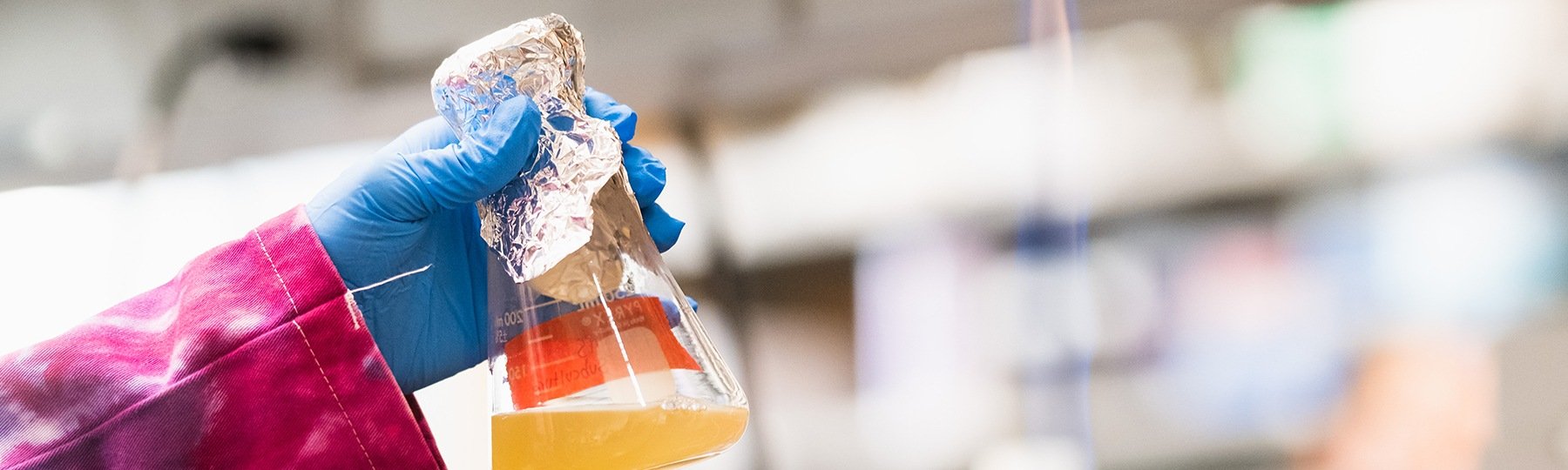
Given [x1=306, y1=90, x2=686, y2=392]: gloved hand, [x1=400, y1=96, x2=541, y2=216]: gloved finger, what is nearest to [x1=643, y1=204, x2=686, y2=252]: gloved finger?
[x1=306, y1=90, x2=686, y2=392]: gloved hand

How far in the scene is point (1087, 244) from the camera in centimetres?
105

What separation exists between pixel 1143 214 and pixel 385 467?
2.46 ft

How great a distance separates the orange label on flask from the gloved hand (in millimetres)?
98

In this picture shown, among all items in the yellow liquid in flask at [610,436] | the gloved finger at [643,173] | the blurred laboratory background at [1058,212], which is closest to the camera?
the yellow liquid in flask at [610,436]

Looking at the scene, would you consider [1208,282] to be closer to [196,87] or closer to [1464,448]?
[1464,448]

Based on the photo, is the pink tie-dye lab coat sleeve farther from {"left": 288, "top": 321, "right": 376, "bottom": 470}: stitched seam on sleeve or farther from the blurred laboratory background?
the blurred laboratory background

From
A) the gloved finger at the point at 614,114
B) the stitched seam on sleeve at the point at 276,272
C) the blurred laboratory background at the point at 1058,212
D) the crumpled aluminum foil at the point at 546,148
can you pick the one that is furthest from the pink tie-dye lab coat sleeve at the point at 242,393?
the blurred laboratory background at the point at 1058,212

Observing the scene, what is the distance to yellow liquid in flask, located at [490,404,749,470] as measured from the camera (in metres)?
0.54

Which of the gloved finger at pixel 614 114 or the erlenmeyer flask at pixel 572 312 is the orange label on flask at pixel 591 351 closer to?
the erlenmeyer flask at pixel 572 312

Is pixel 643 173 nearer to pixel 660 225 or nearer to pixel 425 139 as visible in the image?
pixel 660 225

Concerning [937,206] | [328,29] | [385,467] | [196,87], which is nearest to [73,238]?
[196,87]

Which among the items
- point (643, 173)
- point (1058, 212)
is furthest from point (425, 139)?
point (1058, 212)

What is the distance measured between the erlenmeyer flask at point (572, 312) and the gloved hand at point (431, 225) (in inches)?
0.9

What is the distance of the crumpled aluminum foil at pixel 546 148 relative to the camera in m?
0.56
